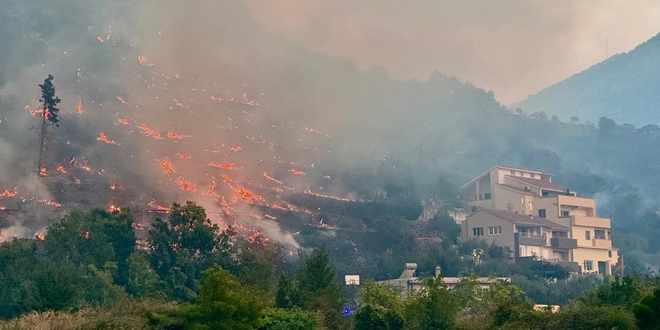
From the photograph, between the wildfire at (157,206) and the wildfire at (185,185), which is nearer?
the wildfire at (157,206)

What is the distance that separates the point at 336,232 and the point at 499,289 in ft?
224

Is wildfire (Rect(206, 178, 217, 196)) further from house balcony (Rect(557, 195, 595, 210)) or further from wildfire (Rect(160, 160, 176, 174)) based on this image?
house balcony (Rect(557, 195, 595, 210))

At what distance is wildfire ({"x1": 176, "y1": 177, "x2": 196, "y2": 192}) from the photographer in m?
114

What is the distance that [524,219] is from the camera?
105875 millimetres

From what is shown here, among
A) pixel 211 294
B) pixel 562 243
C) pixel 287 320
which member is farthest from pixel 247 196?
pixel 211 294

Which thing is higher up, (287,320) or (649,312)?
(649,312)

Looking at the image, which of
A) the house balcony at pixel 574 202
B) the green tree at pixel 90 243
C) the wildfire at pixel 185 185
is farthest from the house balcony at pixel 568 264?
the green tree at pixel 90 243

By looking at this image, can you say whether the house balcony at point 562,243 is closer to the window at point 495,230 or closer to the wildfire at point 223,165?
the window at point 495,230

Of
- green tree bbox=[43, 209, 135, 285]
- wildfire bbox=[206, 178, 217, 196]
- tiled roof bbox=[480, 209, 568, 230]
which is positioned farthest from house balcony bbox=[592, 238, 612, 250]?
green tree bbox=[43, 209, 135, 285]

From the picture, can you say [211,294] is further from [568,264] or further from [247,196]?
[247,196]

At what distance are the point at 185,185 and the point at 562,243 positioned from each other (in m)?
51.2

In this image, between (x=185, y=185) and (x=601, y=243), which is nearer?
(x=601, y=243)

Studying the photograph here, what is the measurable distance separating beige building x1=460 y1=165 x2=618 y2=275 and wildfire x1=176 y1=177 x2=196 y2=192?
38.0 meters

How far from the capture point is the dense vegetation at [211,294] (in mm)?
38312
